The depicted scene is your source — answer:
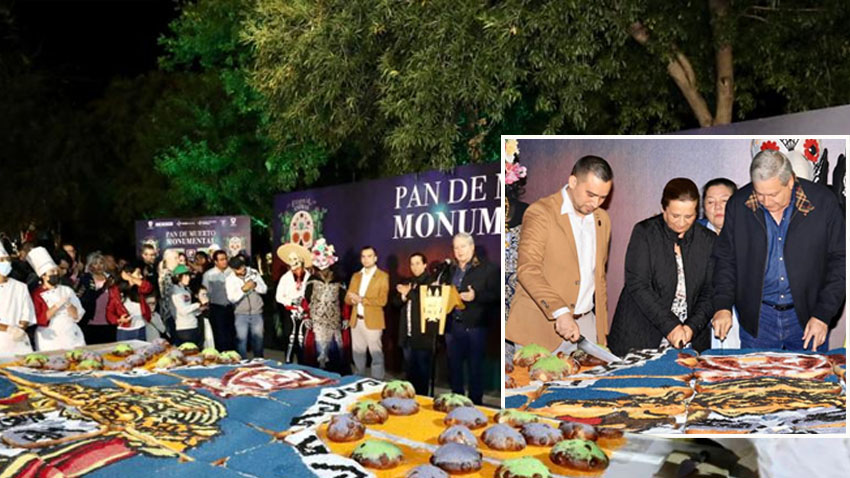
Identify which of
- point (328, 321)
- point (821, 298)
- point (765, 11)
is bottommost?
point (328, 321)

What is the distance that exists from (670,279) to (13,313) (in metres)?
4.66

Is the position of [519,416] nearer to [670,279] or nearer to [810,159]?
[670,279]

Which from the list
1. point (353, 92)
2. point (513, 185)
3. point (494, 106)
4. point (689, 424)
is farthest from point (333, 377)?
point (353, 92)

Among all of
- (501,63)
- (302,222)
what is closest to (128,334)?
(302,222)

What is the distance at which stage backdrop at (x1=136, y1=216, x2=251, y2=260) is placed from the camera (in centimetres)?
951

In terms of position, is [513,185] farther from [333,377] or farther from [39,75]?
[39,75]

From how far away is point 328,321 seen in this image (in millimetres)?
7836

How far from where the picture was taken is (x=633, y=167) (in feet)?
6.84

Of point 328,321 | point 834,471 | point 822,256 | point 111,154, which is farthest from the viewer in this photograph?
point 111,154

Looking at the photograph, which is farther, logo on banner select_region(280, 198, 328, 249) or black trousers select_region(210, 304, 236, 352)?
black trousers select_region(210, 304, 236, 352)

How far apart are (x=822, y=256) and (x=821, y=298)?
110 mm

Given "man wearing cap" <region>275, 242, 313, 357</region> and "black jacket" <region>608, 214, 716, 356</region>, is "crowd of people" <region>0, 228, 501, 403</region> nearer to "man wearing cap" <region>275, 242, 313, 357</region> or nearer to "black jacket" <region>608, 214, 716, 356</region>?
"man wearing cap" <region>275, 242, 313, 357</region>

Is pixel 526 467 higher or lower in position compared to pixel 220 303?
higher

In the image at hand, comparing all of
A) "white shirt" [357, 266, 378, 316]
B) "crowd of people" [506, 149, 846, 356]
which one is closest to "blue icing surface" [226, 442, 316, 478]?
"crowd of people" [506, 149, 846, 356]
